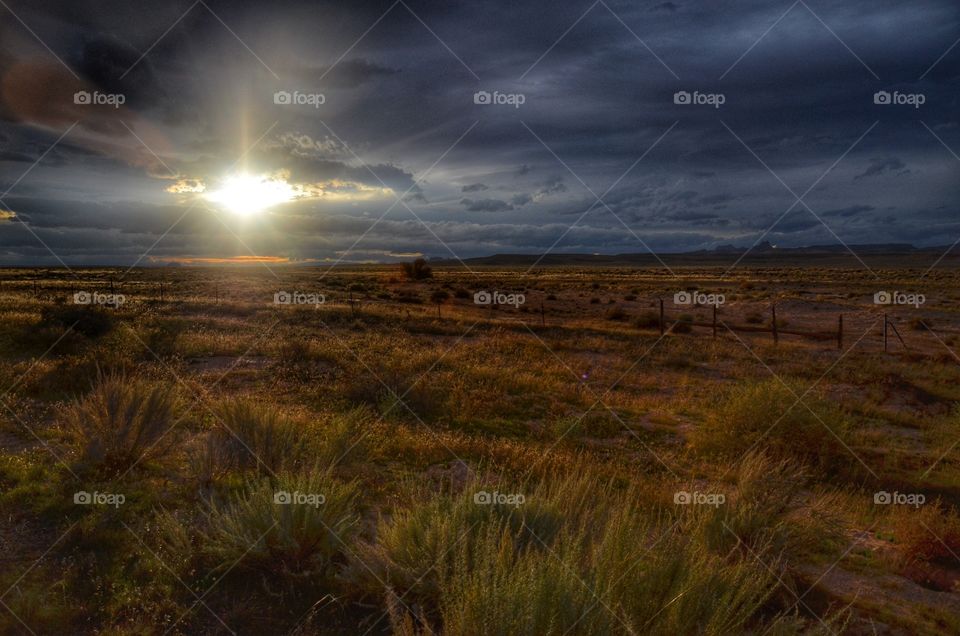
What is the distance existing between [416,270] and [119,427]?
73990 mm

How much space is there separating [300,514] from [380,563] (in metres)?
→ 1.00

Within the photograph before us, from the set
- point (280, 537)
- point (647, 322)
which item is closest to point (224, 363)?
point (280, 537)

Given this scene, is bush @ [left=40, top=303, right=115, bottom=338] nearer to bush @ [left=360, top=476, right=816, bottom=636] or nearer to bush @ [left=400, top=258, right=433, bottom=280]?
bush @ [left=360, top=476, right=816, bottom=636]

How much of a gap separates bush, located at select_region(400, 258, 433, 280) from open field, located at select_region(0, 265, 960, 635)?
62.4 m

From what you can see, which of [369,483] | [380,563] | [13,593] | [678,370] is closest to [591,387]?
[678,370]

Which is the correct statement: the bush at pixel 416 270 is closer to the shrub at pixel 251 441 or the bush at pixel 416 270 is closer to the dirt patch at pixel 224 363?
the dirt patch at pixel 224 363

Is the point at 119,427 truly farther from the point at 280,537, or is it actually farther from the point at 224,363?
the point at 224,363

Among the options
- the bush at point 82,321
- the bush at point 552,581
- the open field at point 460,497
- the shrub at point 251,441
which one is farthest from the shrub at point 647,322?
the bush at point 552,581

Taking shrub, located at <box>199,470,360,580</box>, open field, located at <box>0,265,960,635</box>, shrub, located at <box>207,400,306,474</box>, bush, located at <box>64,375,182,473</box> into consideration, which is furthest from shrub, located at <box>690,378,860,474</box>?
bush, located at <box>64,375,182,473</box>

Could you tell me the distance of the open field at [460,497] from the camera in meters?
3.91

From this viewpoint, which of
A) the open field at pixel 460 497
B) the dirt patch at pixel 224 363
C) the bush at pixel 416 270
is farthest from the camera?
the bush at pixel 416 270

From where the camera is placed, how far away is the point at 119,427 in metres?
6.93

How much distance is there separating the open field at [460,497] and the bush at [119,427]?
34mm

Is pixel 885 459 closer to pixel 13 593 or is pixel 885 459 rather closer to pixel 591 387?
pixel 591 387
